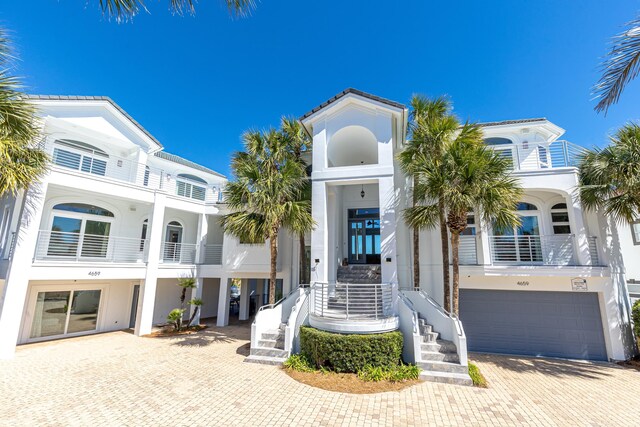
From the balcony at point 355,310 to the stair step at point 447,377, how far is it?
175cm

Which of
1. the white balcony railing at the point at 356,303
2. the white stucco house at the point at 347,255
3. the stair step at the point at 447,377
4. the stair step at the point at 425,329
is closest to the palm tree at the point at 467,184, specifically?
the stair step at the point at 425,329

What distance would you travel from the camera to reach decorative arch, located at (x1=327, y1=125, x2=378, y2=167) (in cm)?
1431

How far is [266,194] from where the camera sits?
1201 cm

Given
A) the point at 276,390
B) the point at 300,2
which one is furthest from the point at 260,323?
the point at 300,2

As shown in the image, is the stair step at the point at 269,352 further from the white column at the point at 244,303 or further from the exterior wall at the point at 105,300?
the exterior wall at the point at 105,300

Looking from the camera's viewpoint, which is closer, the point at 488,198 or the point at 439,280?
the point at 488,198

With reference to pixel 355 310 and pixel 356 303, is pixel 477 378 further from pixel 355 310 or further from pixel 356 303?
pixel 356 303

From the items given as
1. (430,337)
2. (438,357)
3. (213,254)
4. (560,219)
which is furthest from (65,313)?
(560,219)

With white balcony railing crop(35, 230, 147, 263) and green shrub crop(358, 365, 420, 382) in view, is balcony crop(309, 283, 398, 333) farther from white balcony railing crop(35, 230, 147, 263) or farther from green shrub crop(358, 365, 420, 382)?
white balcony railing crop(35, 230, 147, 263)

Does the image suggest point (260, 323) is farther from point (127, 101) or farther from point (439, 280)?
point (127, 101)

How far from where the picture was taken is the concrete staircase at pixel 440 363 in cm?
859

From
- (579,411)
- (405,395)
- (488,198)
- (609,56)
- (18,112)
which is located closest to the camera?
(609,56)

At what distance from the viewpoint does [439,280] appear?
43.8ft

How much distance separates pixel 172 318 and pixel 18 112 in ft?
38.6
